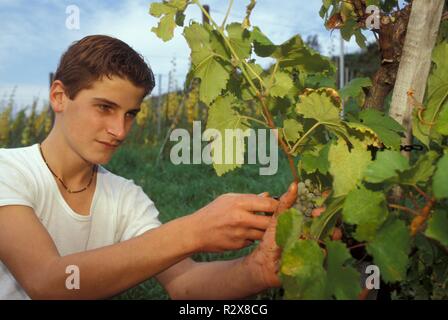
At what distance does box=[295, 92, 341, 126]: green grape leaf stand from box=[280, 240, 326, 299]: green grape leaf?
34cm

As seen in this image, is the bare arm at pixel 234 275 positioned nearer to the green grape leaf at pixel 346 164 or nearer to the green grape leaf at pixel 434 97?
the green grape leaf at pixel 346 164

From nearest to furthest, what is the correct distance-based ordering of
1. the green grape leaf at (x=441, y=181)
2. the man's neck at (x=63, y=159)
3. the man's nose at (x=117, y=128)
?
the green grape leaf at (x=441, y=181) < the man's nose at (x=117, y=128) < the man's neck at (x=63, y=159)

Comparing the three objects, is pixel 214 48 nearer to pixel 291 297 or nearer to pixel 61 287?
pixel 291 297

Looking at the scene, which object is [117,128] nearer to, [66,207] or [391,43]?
[66,207]

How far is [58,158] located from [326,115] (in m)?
1.35

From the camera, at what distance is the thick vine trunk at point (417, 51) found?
1272 mm

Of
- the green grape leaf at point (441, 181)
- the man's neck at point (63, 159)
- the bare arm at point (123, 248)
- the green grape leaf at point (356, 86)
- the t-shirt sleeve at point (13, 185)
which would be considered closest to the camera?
the green grape leaf at point (441, 181)

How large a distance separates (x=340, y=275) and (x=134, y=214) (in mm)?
1537

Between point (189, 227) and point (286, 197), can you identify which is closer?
point (286, 197)

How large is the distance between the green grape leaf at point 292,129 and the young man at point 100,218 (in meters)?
0.17

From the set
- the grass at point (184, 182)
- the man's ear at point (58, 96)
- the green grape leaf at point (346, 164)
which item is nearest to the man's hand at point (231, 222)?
the green grape leaf at point (346, 164)

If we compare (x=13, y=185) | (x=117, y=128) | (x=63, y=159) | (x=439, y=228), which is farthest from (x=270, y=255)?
(x=63, y=159)

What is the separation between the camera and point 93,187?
230 centimetres
